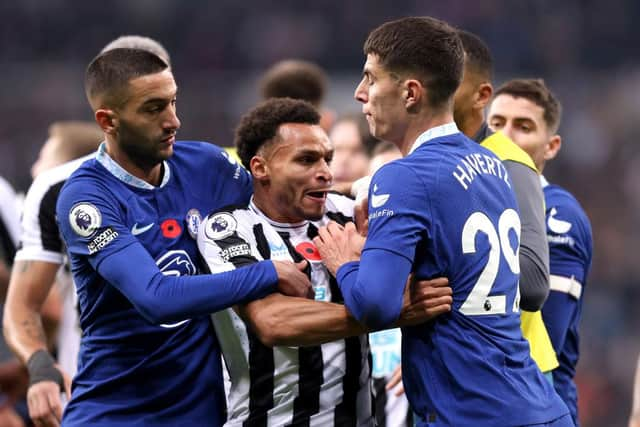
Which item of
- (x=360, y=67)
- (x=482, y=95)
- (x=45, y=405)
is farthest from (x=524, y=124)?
(x=360, y=67)

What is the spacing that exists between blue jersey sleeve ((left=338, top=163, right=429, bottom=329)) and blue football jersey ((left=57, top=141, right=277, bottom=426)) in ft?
2.87

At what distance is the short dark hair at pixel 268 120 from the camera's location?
4.27 meters

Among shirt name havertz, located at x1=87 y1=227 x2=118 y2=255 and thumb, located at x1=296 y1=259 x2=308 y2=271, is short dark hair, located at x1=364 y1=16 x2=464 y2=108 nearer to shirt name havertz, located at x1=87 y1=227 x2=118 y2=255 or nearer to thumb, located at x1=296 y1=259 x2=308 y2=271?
thumb, located at x1=296 y1=259 x2=308 y2=271

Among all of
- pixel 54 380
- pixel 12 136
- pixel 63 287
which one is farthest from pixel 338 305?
pixel 12 136

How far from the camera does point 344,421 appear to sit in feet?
13.6

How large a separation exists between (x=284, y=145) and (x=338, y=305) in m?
0.76

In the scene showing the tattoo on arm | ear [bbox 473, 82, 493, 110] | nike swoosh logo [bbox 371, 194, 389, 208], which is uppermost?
ear [bbox 473, 82, 493, 110]

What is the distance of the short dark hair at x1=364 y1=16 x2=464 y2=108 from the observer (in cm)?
385

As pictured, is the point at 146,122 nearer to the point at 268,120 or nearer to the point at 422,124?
the point at 268,120

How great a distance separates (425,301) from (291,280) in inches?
20.7

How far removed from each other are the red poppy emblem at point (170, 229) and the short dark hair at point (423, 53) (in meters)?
1.06

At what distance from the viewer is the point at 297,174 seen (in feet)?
13.7

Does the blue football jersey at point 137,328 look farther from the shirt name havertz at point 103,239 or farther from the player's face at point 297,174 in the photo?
the player's face at point 297,174

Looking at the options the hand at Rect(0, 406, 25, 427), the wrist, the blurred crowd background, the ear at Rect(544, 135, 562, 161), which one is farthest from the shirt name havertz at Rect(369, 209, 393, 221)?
the blurred crowd background
